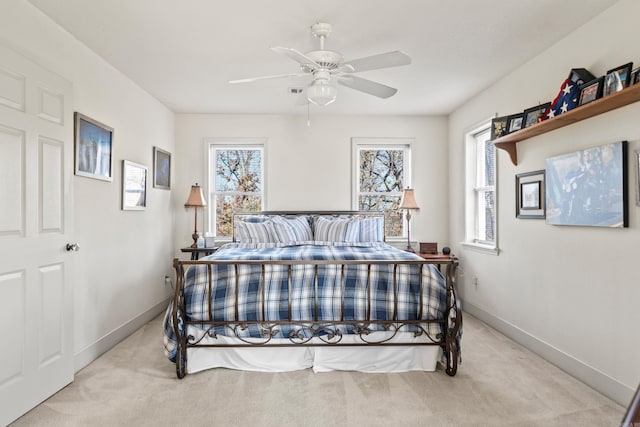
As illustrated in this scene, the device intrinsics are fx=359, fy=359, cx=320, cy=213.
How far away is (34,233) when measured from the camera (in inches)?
85.8

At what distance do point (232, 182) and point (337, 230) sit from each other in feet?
5.68

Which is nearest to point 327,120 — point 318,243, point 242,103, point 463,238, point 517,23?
point 242,103

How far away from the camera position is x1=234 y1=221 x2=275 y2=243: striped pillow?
4086 millimetres

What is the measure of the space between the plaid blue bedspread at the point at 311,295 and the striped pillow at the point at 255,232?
1.39 metres

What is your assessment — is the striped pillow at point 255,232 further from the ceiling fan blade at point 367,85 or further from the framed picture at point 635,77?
the framed picture at point 635,77

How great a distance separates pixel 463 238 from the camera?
4492 millimetres

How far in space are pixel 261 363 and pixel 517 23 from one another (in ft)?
9.96

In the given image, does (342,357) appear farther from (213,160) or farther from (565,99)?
(213,160)

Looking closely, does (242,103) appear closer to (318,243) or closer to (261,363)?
(318,243)

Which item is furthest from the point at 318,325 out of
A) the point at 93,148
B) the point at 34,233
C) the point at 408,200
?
the point at 408,200

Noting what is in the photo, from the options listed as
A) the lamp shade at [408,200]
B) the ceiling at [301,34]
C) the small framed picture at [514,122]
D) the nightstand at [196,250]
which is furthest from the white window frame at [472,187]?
the nightstand at [196,250]

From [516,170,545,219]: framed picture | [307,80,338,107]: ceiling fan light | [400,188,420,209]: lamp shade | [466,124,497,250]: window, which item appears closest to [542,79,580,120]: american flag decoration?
[516,170,545,219]: framed picture

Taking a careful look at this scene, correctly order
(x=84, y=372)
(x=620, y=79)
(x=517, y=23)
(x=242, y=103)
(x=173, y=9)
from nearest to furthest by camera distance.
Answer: (x=620, y=79) < (x=173, y=9) < (x=517, y=23) < (x=84, y=372) < (x=242, y=103)

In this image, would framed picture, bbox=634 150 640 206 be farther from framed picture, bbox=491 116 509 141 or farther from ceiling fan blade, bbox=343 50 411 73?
ceiling fan blade, bbox=343 50 411 73
